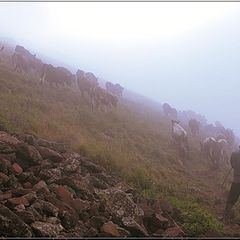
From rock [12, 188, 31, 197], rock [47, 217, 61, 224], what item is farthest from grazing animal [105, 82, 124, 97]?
rock [47, 217, 61, 224]

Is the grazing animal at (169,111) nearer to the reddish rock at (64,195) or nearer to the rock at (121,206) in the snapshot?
the rock at (121,206)

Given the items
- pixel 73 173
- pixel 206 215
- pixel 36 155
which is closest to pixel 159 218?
Result: pixel 206 215

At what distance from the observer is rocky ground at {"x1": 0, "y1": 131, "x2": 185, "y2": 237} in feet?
23.4

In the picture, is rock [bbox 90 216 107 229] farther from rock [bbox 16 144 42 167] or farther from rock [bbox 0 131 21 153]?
rock [bbox 0 131 21 153]

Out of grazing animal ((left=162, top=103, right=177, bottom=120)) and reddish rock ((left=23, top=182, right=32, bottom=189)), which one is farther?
grazing animal ((left=162, top=103, right=177, bottom=120))

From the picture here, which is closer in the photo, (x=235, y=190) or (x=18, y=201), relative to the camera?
(x=18, y=201)

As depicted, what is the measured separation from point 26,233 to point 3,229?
1.23ft

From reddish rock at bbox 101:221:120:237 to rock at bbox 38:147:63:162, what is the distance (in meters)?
3.33

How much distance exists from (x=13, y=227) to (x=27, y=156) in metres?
3.38

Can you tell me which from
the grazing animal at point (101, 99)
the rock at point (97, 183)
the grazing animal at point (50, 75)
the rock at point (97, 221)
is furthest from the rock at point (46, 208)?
the grazing animal at point (50, 75)

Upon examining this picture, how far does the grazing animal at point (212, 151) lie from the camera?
65.1 feet

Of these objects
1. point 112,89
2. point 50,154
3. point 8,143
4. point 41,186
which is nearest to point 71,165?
point 50,154

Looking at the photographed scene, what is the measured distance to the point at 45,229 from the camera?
690 centimetres

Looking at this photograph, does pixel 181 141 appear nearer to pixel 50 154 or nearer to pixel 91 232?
pixel 50 154
